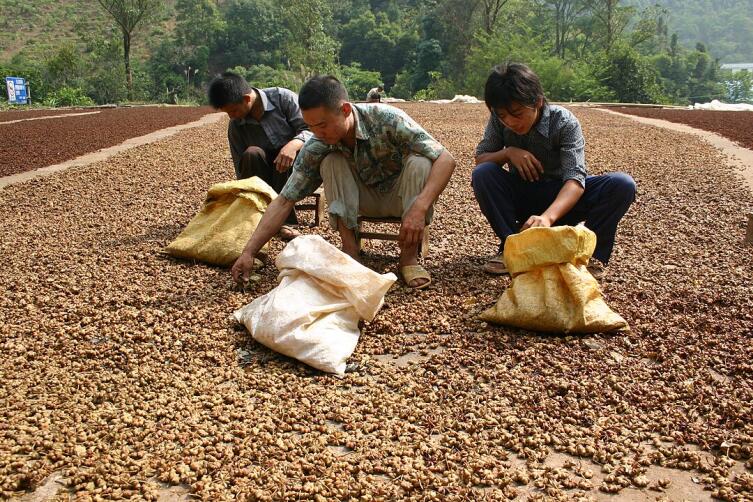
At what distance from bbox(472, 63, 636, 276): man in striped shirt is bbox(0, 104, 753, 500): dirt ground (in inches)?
12.9

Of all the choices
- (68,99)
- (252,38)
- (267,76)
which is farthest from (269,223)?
(252,38)

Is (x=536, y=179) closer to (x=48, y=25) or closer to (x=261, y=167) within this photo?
(x=261, y=167)

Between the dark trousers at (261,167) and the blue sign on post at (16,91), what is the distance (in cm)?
2335

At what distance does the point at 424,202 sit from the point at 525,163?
62cm

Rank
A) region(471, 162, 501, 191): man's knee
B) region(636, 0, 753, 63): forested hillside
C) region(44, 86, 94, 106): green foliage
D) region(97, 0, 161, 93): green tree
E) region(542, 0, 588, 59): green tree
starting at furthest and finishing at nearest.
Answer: region(636, 0, 753, 63): forested hillside → region(542, 0, 588, 59): green tree → region(97, 0, 161, 93): green tree → region(44, 86, 94, 106): green foliage → region(471, 162, 501, 191): man's knee

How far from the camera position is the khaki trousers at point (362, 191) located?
3.20 m

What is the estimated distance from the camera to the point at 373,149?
3264 millimetres

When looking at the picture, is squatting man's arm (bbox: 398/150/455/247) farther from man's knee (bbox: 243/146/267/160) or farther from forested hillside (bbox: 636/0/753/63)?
forested hillside (bbox: 636/0/753/63)

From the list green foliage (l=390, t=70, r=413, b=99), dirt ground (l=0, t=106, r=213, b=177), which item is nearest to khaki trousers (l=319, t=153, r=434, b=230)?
dirt ground (l=0, t=106, r=213, b=177)

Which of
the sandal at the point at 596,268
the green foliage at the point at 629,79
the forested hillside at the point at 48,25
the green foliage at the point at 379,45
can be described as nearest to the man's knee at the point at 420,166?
the sandal at the point at 596,268

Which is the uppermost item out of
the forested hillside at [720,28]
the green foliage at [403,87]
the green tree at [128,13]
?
the forested hillside at [720,28]

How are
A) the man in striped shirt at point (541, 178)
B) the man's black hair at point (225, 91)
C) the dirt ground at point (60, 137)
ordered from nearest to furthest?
1. the man in striped shirt at point (541, 178)
2. the man's black hair at point (225, 91)
3. the dirt ground at point (60, 137)

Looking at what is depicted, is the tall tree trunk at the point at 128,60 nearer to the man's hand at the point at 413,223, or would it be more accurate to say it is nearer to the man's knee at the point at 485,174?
the man's knee at the point at 485,174

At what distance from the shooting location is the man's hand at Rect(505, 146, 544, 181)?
3273mm
